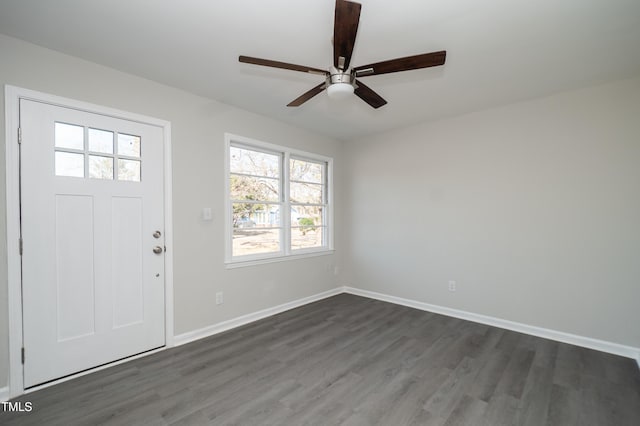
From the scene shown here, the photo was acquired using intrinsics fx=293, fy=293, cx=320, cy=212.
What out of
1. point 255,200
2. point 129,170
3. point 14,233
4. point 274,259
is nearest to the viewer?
→ point 14,233

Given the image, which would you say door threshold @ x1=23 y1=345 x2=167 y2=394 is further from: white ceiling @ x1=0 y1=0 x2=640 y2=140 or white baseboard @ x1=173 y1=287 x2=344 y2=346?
white ceiling @ x1=0 y1=0 x2=640 y2=140

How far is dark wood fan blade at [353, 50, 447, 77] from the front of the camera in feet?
5.88

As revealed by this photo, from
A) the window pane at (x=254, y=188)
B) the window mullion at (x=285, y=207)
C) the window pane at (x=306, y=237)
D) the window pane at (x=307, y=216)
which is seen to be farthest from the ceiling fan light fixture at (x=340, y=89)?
the window pane at (x=306, y=237)

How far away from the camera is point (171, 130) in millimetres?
2969

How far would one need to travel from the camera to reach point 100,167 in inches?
100

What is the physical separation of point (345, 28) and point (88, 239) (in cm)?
259

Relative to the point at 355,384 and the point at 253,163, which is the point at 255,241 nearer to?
the point at 253,163

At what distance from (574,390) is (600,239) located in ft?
5.09

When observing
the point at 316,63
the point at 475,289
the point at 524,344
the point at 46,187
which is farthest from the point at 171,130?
the point at 524,344

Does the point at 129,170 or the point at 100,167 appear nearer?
the point at 100,167

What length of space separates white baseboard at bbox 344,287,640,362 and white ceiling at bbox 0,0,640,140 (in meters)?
2.55

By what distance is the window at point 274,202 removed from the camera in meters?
3.62

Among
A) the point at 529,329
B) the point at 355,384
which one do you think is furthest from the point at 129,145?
the point at 529,329

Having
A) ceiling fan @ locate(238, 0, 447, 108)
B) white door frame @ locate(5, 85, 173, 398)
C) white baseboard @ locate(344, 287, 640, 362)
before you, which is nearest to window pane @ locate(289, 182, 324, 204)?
white baseboard @ locate(344, 287, 640, 362)
